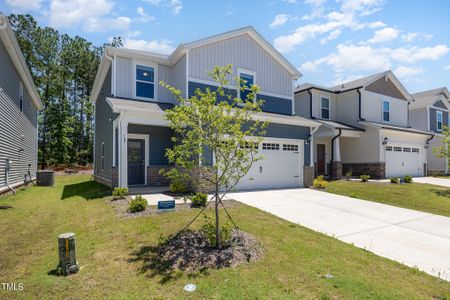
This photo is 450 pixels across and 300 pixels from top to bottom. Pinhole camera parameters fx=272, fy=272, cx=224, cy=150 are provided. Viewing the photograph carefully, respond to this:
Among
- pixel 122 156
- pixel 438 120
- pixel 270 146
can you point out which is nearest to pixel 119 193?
pixel 122 156

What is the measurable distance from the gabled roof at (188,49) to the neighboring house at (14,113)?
3.45m

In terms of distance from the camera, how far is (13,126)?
39.5 ft

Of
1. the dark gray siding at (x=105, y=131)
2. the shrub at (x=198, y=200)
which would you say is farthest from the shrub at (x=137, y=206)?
the dark gray siding at (x=105, y=131)

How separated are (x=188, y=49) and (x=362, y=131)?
1329 cm

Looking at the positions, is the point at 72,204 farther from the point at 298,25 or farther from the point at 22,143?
the point at 298,25

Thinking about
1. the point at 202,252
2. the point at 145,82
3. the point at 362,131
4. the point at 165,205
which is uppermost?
the point at 145,82

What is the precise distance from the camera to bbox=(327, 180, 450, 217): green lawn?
10.0 m

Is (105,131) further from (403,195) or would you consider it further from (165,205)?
(403,195)

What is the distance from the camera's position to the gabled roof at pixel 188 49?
12477 mm

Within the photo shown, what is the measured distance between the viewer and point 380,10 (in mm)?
9227

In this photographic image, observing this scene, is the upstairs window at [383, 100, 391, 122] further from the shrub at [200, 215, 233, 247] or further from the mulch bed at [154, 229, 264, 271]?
the shrub at [200, 215, 233, 247]

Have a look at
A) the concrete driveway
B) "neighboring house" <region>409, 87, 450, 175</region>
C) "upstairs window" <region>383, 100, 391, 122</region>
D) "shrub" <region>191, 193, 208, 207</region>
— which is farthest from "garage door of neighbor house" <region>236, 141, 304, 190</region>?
"neighboring house" <region>409, 87, 450, 175</region>

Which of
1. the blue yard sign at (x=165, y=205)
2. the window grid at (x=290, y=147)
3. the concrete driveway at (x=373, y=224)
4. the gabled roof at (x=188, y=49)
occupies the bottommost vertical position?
the concrete driveway at (x=373, y=224)

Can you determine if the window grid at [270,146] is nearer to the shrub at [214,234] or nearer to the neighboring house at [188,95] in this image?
the neighboring house at [188,95]
